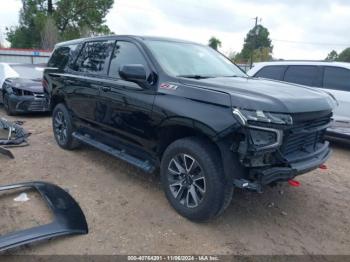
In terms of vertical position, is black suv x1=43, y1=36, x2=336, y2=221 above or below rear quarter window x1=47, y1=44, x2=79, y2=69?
below

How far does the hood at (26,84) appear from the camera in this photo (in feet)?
28.6

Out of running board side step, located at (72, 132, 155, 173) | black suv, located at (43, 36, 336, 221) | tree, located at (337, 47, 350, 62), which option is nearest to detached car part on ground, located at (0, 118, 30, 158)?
running board side step, located at (72, 132, 155, 173)

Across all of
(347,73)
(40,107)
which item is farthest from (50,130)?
(347,73)

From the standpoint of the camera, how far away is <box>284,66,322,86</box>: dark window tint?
6.85 m

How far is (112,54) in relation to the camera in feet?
15.3

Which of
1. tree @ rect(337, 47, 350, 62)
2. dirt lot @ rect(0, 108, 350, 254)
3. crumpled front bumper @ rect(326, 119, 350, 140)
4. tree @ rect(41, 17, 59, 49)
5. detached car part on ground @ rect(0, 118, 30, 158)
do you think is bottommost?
dirt lot @ rect(0, 108, 350, 254)

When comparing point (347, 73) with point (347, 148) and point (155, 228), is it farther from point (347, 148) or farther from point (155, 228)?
point (155, 228)

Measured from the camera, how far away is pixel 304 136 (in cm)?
345

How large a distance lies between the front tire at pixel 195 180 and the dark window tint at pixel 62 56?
298 cm

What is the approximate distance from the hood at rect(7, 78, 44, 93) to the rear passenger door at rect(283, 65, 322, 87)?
6.08 m

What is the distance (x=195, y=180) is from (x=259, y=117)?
0.97 m

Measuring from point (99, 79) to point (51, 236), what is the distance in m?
2.31

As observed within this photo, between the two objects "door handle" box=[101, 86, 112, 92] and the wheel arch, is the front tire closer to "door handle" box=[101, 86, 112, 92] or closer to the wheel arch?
the wheel arch

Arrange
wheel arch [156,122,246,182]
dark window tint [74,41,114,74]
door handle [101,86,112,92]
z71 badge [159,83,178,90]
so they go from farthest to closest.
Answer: dark window tint [74,41,114,74] → door handle [101,86,112,92] → z71 badge [159,83,178,90] → wheel arch [156,122,246,182]
